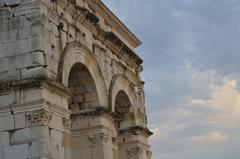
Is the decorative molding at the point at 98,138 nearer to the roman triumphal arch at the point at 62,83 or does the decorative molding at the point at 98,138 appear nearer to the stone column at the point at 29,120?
the roman triumphal arch at the point at 62,83

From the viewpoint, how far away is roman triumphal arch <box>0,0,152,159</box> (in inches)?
456

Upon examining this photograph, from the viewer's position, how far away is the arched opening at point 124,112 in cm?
1886

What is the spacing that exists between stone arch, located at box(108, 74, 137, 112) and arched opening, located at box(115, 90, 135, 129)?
0.59 ft

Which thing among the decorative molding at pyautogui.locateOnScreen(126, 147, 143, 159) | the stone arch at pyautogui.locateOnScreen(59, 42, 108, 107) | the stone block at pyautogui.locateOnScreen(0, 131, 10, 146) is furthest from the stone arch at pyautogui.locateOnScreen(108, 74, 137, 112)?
the stone block at pyautogui.locateOnScreen(0, 131, 10, 146)

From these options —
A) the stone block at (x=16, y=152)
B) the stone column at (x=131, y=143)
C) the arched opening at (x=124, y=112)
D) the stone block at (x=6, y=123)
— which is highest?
the arched opening at (x=124, y=112)

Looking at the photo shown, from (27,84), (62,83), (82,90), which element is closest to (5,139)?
(27,84)

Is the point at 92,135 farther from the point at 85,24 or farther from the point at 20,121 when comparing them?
the point at 20,121

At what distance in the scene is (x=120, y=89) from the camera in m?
17.8

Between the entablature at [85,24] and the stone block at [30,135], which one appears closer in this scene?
the stone block at [30,135]

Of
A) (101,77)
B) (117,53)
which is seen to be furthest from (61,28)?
(117,53)

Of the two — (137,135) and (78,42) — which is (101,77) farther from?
(137,135)

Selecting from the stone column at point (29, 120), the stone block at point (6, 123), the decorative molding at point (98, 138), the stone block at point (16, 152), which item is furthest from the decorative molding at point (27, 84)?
the decorative molding at point (98, 138)

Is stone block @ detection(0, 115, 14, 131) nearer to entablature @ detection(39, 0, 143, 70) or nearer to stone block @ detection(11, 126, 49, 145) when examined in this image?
stone block @ detection(11, 126, 49, 145)

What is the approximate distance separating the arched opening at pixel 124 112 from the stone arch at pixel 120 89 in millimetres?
181
